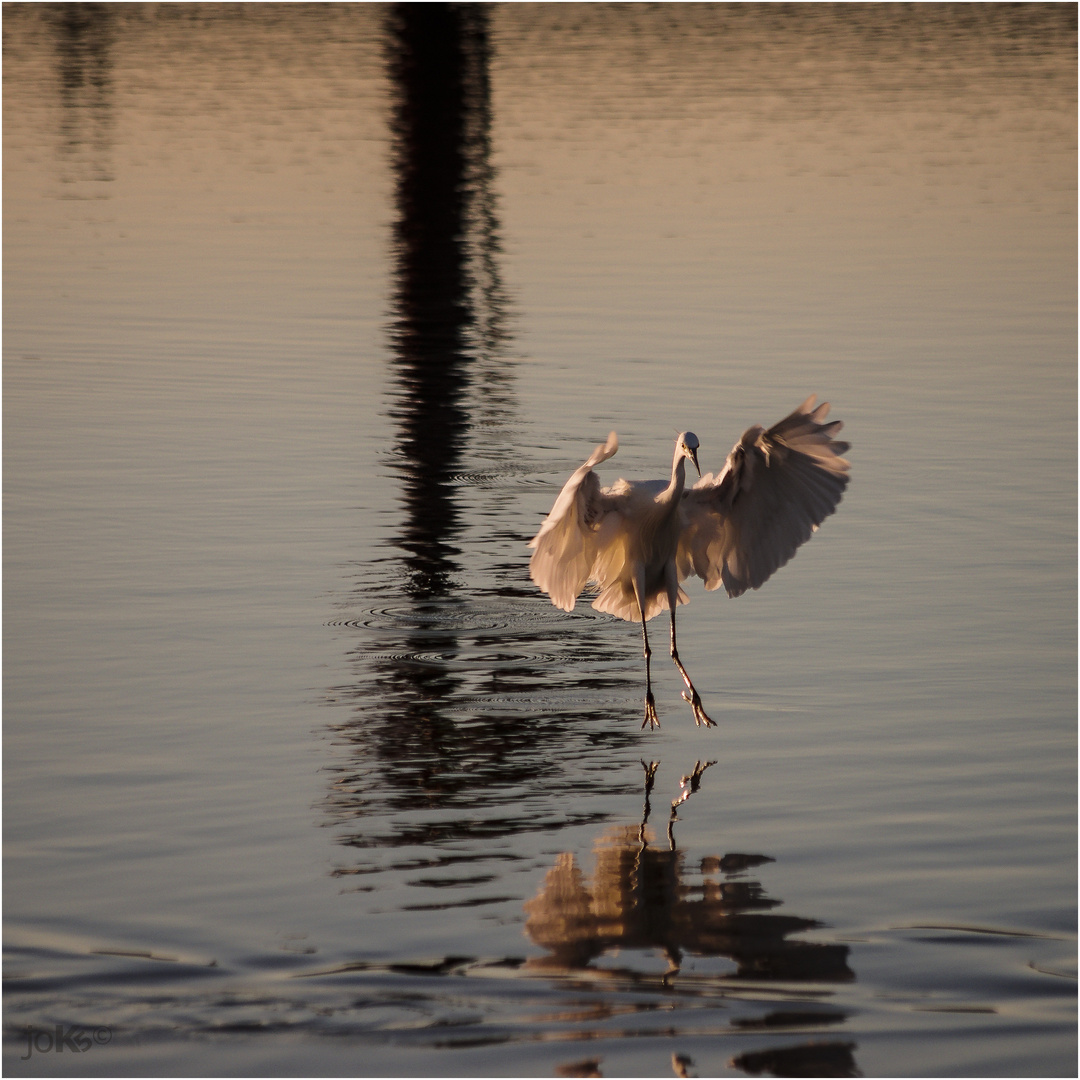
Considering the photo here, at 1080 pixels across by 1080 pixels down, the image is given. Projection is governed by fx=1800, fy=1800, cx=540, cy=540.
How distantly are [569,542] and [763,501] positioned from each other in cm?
106

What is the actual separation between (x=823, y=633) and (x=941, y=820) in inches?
94.2

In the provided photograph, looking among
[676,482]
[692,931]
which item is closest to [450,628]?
[676,482]

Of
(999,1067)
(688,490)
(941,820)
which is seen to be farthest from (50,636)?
(999,1067)

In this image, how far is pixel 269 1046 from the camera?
579cm

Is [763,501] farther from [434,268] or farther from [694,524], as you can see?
[434,268]

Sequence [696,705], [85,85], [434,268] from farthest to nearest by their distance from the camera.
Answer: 1. [85,85]
2. [434,268]
3. [696,705]

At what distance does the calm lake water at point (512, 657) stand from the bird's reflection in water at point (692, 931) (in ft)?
0.06


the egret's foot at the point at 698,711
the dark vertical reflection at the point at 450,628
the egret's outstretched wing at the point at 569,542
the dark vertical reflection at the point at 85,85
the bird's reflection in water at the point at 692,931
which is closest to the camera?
the bird's reflection in water at the point at 692,931

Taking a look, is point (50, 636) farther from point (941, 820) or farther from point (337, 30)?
point (337, 30)

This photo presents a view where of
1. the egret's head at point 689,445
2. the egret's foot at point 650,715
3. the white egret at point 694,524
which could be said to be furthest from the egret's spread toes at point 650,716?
the egret's head at point 689,445

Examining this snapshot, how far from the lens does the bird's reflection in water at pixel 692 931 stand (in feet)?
19.8

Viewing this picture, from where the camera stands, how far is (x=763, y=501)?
9.56 m

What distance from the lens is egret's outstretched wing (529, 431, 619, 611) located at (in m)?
8.90

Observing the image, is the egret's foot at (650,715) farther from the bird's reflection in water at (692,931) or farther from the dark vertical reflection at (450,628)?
the bird's reflection in water at (692,931)
